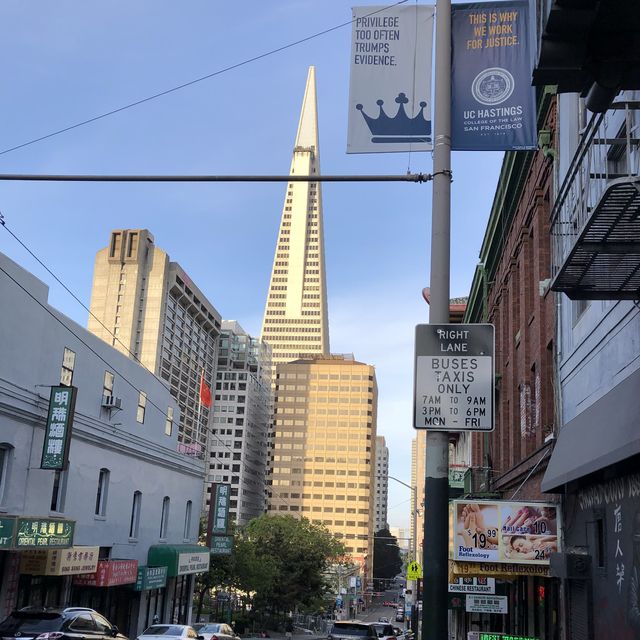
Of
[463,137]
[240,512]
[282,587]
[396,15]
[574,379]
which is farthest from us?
[240,512]

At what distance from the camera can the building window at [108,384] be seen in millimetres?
29391

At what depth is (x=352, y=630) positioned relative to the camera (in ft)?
77.1

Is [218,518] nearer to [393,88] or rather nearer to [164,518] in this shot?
[164,518]

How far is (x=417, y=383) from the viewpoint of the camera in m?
6.91

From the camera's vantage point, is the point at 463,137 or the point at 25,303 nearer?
the point at 463,137

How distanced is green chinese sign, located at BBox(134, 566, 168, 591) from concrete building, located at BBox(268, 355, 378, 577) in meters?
152

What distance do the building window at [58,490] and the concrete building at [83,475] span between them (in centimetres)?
3

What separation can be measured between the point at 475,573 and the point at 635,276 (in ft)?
24.1

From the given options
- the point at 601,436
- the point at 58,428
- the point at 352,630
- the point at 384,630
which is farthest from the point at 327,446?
the point at 601,436

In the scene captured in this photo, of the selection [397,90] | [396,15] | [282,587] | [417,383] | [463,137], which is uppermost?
[396,15]

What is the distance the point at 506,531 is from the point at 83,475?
1736cm

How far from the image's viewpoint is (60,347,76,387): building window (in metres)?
26.3

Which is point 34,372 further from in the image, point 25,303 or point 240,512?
point 240,512

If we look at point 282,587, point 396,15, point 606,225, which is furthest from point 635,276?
point 282,587
